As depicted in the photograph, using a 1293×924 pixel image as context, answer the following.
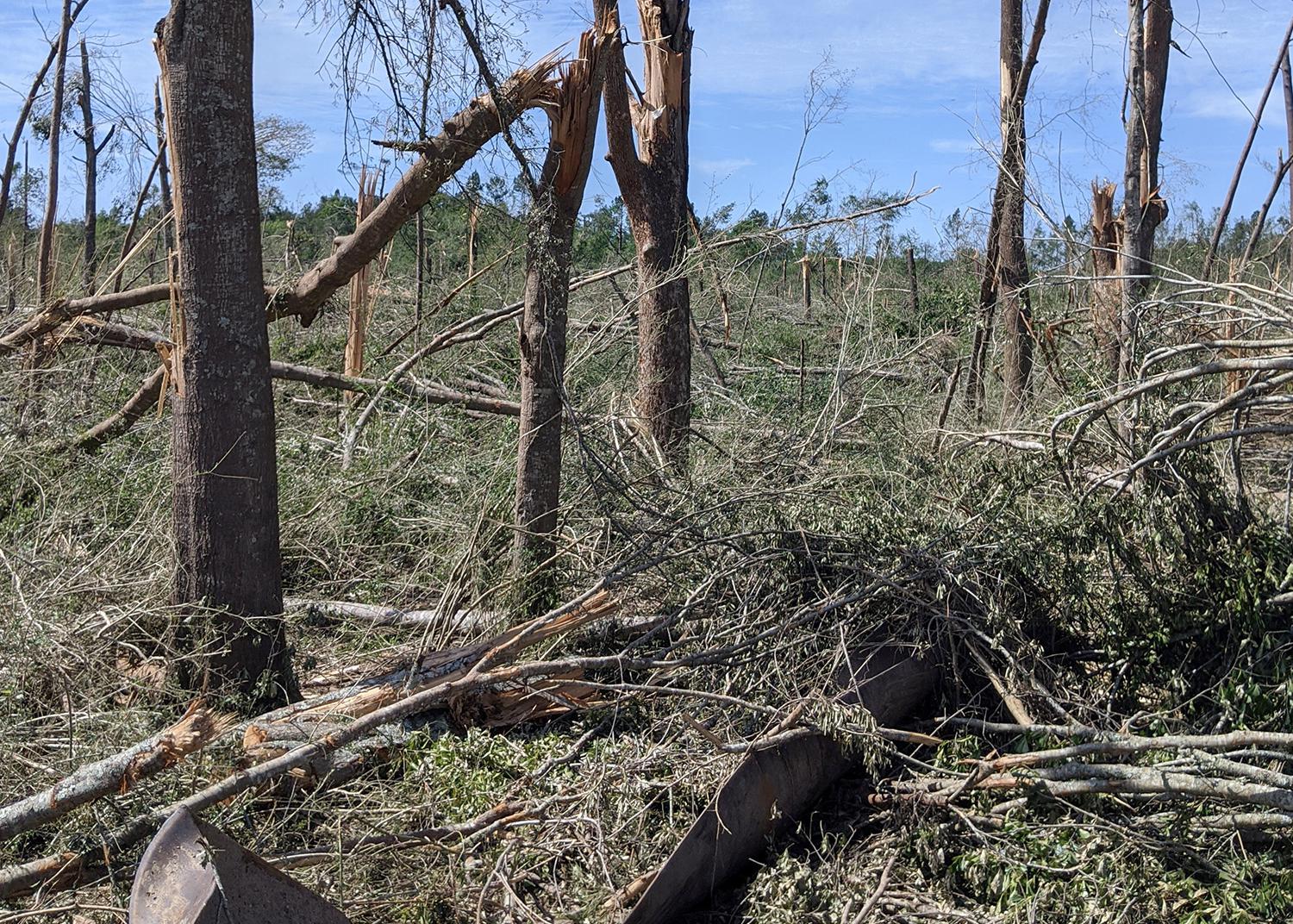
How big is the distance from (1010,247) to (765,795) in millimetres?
6378

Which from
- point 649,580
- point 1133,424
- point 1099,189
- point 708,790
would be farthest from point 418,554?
point 1099,189

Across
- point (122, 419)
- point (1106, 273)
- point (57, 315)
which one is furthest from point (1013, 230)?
point (57, 315)

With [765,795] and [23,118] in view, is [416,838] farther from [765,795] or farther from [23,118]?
[23,118]

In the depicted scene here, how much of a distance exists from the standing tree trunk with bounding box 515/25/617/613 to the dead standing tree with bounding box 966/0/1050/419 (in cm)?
423

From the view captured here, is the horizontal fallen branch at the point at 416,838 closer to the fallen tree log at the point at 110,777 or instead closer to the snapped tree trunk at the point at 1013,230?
the fallen tree log at the point at 110,777

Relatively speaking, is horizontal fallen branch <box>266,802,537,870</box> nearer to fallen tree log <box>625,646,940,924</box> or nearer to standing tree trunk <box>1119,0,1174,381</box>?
fallen tree log <box>625,646,940,924</box>

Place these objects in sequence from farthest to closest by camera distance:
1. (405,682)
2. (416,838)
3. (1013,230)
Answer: (1013,230), (405,682), (416,838)

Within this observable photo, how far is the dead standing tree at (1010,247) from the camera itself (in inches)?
317

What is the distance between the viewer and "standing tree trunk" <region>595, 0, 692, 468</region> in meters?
6.16

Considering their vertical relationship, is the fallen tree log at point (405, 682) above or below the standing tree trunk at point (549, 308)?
below

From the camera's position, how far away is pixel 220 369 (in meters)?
3.99

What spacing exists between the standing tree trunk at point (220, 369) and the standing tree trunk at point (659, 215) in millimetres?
2500

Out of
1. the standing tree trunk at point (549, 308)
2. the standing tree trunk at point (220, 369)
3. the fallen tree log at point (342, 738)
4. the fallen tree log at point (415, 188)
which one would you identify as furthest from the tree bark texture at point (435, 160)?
the fallen tree log at point (342, 738)

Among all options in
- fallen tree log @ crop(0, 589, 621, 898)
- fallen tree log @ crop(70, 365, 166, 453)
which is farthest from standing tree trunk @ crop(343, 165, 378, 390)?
fallen tree log @ crop(0, 589, 621, 898)
